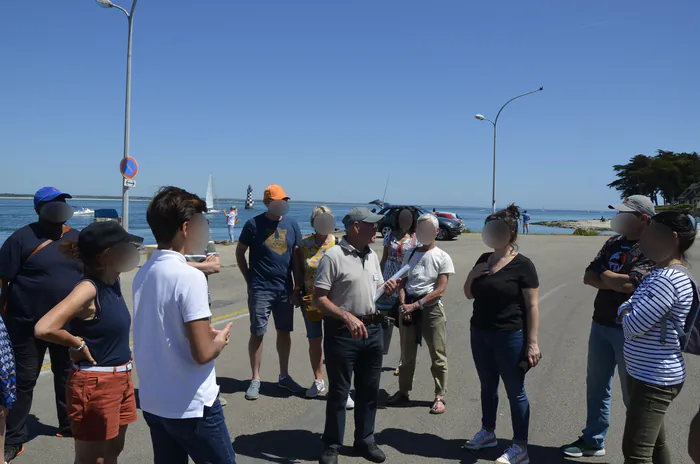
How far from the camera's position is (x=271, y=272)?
206 inches

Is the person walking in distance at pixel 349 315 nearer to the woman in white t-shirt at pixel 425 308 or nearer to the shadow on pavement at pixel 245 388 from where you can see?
the woman in white t-shirt at pixel 425 308

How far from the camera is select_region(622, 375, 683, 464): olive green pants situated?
293cm

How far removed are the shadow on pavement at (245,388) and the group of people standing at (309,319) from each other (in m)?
0.15

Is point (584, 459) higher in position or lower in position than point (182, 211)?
lower

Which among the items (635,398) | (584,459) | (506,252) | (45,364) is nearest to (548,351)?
(584,459)

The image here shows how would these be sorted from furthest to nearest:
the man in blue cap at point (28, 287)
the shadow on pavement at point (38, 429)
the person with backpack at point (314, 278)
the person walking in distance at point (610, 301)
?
the person with backpack at point (314, 278) < the shadow on pavement at point (38, 429) < the man in blue cap at point (28, 287) < the person walking in distance at point (610, 301)

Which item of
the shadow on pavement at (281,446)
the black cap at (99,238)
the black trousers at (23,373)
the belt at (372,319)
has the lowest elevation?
the shadow on pavement at (281,446)

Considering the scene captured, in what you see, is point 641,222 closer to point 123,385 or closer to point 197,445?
point 197,445

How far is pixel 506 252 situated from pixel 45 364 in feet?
17.4

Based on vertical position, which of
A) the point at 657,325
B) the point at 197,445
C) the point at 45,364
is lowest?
the point at 45,364

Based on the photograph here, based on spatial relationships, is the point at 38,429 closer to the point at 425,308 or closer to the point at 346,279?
the point at 346,279

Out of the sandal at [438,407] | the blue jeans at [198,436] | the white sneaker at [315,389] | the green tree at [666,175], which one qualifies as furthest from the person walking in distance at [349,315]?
the green tree at [666,175]

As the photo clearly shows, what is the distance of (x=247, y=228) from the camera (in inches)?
208

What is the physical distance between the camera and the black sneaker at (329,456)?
12.4 feet
